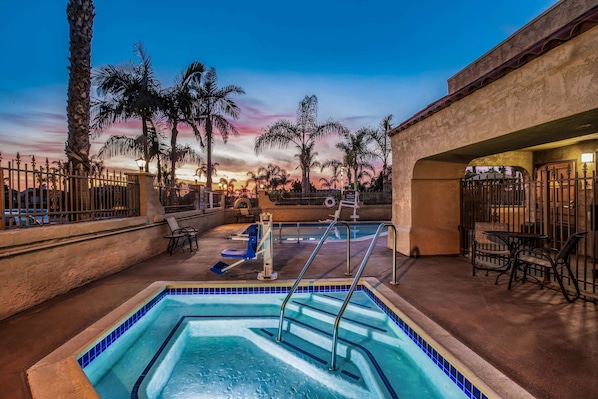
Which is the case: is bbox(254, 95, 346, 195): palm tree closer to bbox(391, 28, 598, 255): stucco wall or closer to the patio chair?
the patio chair

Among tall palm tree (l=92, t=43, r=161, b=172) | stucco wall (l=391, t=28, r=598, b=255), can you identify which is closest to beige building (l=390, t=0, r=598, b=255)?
A: stucco wall (l=391, t=28, r=598, b=255)

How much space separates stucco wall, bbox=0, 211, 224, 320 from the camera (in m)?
3.99

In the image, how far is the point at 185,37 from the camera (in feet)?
58.8

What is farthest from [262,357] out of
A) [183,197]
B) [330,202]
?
[330,202]

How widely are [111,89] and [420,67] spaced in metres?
20.4

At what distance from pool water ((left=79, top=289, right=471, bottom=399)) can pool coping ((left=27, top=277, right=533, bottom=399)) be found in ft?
0.58

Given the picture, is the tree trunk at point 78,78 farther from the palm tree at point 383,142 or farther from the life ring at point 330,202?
the palm tree at point 383,142

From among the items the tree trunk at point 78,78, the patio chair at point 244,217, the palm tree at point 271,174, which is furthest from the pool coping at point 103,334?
the palm tree at point 271,174

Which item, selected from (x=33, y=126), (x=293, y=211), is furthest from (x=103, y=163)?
(x=293, y=211)

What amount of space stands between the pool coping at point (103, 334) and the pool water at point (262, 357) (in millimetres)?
177

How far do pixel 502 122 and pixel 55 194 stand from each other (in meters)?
7.44

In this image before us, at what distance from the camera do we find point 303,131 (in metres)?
20.9

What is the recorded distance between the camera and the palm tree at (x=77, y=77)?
6.82m

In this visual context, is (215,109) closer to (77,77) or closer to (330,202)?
(330,202)
